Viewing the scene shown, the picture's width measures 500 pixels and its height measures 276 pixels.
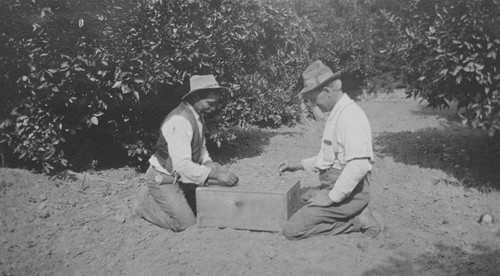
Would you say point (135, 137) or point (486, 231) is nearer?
point (486, 231)

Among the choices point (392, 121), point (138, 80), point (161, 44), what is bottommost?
point (392, 121)

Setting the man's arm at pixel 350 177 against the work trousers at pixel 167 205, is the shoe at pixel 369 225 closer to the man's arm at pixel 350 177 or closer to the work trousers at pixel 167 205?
the man's arm at pixel 350 177

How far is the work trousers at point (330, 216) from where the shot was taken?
4.12m

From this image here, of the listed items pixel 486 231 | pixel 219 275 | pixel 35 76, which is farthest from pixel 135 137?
pixel 486 231

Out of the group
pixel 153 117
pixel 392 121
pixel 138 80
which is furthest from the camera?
pixel 392 121

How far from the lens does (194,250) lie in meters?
4.23

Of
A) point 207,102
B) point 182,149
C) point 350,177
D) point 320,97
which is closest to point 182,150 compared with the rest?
point 182,149

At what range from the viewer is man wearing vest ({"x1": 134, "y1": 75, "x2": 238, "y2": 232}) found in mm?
4578

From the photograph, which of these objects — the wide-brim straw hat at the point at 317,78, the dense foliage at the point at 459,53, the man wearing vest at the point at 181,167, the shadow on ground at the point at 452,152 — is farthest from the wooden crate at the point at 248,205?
the shadow on ground at the point at 452,152

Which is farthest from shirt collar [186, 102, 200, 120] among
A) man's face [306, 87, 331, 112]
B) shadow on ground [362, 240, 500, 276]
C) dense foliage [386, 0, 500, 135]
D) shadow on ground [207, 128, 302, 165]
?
dense foliage [386, 0, 500, 135]

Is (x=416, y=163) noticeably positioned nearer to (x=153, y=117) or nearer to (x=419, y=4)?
(x=419, y=4)

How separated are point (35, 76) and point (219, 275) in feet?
12.0

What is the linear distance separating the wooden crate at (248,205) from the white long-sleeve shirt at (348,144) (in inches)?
22.1

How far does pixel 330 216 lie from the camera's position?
13.6 feet
